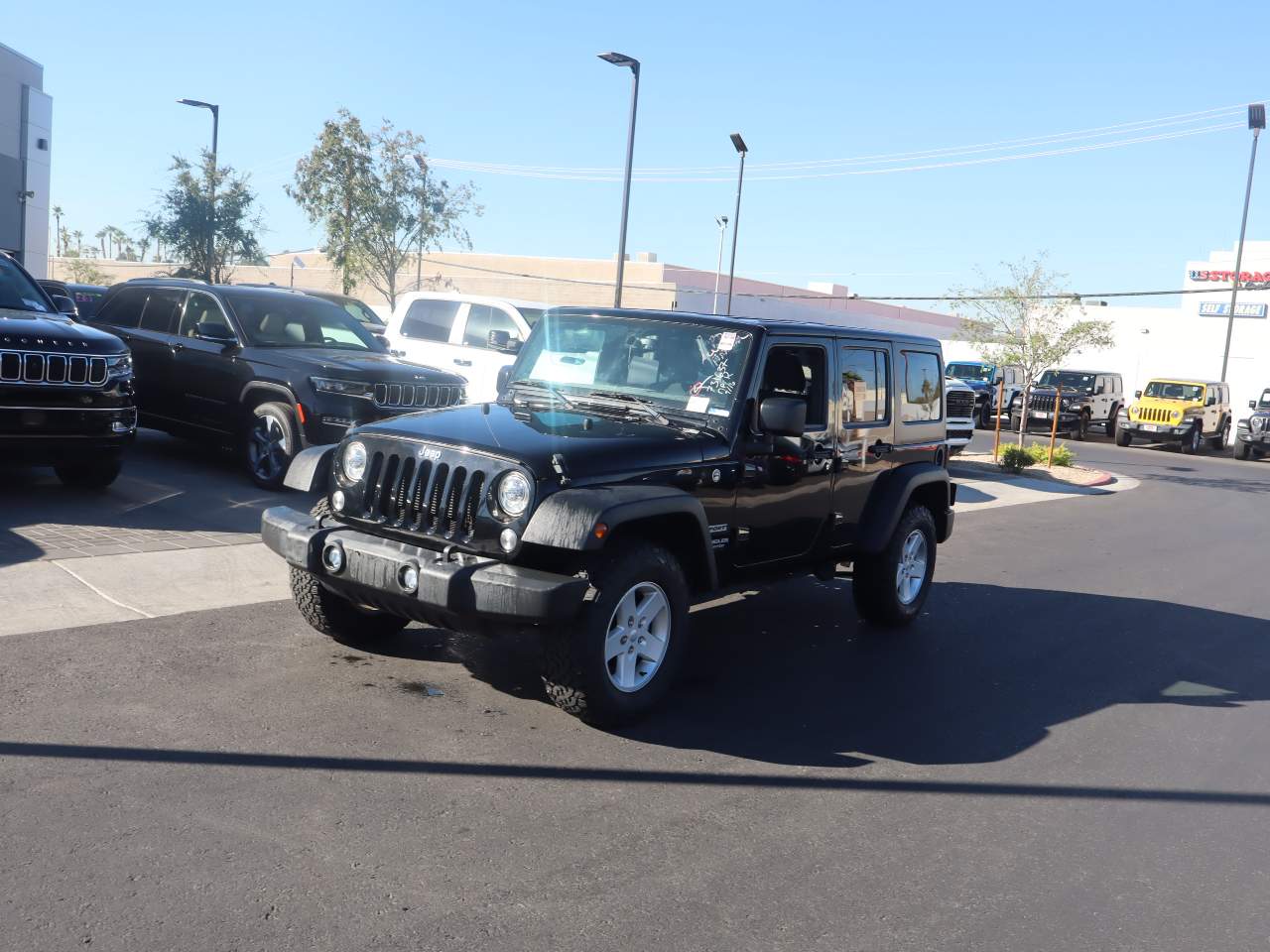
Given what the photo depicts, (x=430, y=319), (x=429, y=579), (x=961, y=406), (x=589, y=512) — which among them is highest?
(x=430, y=319)

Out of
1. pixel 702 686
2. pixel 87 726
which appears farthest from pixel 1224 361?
pixel 87 726

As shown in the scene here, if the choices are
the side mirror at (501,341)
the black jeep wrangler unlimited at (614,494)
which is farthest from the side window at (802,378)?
the side mirror at (501,341)

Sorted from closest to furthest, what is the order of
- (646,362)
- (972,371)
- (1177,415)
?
1. (646,362)
2. (1177,415)
3. (972,371)

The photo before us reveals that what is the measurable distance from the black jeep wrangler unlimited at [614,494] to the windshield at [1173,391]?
28.3 meters

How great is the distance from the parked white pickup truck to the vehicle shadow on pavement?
5.87 metres

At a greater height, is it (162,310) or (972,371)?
(972,371)

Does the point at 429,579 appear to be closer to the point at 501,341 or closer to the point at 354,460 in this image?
the point at 354,460

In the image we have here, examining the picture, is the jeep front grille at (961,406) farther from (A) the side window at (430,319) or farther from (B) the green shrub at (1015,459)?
(A) the side window at (430,319)

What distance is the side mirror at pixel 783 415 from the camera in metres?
5.71

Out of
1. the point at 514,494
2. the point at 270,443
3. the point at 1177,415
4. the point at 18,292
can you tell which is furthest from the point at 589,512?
the point at 1177,415

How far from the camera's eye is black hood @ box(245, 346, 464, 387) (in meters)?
9.97

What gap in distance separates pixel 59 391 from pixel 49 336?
1.33ft

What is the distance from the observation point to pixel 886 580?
24.3 feet

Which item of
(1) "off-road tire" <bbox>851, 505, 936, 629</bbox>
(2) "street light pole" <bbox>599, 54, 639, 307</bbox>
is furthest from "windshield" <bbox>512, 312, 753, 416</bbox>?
(2) "street light pole" <bbox>599, 54, 639, 307</bbox>
